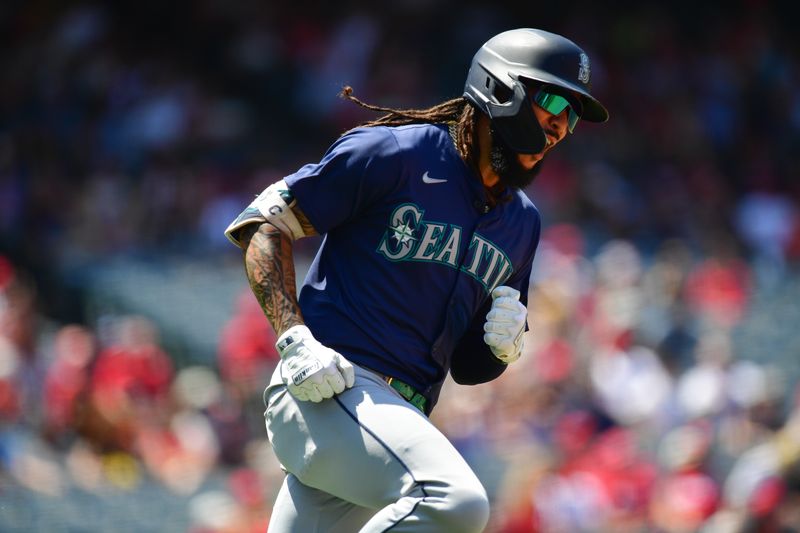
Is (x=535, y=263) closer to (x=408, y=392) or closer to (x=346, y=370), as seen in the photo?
(x=408, y=392)

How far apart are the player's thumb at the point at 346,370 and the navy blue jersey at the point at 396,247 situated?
7.0 inches

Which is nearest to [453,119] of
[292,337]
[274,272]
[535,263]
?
[274,272]

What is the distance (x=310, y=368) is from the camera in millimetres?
3168

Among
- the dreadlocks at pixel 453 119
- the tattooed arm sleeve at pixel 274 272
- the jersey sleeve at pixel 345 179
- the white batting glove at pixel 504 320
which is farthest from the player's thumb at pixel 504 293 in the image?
the tattooed arm sleeve at pixel 274 272

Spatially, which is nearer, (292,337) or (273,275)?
(292,337)

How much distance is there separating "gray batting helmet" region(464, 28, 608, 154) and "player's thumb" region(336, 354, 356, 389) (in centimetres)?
80

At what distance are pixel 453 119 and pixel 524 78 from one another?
33 centimetres

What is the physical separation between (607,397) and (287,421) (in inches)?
231

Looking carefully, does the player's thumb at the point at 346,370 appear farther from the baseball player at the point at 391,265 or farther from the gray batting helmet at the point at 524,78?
the gray batting helmet at the point at 524,78

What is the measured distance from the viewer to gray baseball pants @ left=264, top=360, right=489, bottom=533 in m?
3.06

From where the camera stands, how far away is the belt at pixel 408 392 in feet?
11.4

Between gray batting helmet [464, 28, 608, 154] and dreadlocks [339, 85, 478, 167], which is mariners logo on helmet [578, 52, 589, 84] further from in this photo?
dreadlocks [339, 85, 478, 167]

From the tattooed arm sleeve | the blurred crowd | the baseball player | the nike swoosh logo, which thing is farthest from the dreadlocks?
the blurred crowd

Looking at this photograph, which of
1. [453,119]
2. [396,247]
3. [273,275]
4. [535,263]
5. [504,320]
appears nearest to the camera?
[273,275]
